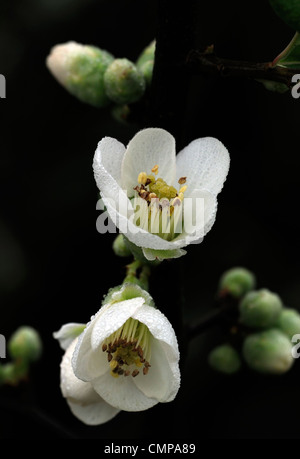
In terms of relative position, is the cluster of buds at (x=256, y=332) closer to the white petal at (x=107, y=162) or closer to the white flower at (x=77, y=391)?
the white flower at (x=77, y=391)

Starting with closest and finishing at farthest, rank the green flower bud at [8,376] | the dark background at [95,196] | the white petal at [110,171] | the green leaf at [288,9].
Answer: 1. the green leaf at [288,9]
2. the white petal at [110,171]
3. the green flower bud at [8,376]
4. the dark background at [95,196]

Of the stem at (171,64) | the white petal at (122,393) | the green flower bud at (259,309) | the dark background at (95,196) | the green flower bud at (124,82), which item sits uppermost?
the dark background at (95,196)

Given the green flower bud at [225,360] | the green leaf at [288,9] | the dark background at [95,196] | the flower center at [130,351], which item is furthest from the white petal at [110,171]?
the dark background at [95,196]

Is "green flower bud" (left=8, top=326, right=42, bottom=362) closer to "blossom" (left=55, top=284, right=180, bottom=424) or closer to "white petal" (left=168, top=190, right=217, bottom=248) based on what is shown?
"blossom" (left=55, top=284, right=180, bottom=424)

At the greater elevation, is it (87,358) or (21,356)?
(21,356)

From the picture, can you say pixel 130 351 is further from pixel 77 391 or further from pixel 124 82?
pixel 124 82

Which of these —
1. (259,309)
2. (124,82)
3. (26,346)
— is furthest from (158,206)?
(26,346)
